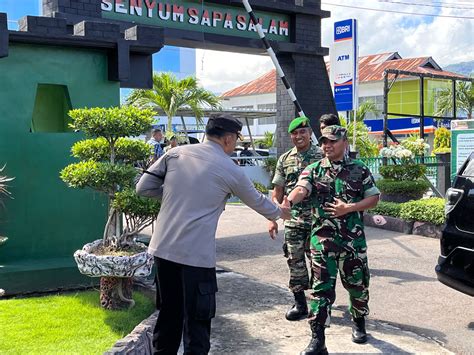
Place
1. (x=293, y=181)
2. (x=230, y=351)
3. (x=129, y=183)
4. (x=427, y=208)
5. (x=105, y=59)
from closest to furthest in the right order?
(x=230, y=351), (x=129, y=183), (x=293, y=181), (x=105, y=59), (x=427, y=208)

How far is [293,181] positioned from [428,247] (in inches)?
173

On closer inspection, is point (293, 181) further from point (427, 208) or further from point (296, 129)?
point (427, 208)

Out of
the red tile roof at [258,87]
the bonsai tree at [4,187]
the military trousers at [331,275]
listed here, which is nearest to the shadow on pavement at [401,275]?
the military trousers at [331,275]

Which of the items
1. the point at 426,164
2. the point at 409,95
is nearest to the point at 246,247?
the point at 426,164

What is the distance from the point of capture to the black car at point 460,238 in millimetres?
4727

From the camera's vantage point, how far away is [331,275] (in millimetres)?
4410

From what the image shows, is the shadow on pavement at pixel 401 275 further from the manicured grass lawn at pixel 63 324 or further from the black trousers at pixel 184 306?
the black trousers at pixel 184 306

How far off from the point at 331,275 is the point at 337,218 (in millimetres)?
432

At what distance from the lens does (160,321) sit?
3807mm

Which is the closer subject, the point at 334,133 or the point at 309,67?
the point at 334,133

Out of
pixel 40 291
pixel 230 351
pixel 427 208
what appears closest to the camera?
pixel 230 351

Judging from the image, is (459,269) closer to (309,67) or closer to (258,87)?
(309,67)

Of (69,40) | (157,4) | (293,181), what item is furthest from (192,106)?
(293,181)

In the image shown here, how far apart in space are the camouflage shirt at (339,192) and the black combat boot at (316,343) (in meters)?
0.64
